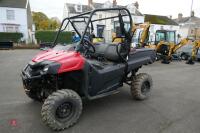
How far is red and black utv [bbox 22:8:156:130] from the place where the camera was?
3.48 m

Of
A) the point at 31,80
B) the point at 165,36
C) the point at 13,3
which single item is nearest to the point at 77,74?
the point at 31,80

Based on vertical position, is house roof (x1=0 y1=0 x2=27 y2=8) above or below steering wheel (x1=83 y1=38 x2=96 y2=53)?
above

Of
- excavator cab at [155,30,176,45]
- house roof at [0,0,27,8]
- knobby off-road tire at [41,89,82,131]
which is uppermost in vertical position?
house roof at [0,0,27,8]

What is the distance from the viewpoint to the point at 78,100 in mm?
3656

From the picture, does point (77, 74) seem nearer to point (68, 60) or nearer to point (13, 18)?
point (68, 60)

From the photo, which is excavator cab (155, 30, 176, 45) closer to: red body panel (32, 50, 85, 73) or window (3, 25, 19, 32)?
red body panel (32, 50, 85, 73)

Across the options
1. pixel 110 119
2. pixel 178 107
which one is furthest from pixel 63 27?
pixel 178 107

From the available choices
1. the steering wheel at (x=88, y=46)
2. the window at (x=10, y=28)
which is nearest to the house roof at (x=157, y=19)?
the window at (x=10, y=28)

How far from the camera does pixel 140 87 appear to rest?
5008mm

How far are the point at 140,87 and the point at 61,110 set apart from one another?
223 centimetres

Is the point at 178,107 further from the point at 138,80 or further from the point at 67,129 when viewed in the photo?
the point at 67,129

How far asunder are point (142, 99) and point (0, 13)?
27.2 m

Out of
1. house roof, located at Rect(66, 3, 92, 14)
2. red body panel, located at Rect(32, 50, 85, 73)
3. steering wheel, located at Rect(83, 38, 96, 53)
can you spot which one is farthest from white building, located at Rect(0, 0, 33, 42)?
red body panel, located at Rect(32, 50, 85, 73)

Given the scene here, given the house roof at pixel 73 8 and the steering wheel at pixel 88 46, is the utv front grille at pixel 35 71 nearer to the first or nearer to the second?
the steering wheel at pixel 88 46
